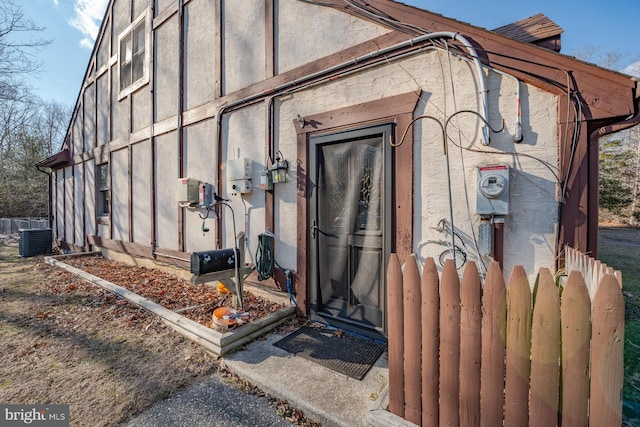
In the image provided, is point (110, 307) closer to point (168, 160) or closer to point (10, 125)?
point (168, 160)

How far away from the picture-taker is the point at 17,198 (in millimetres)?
19609

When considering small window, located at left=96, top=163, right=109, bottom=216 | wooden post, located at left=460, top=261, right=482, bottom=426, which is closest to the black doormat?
wooden post, located at left=460, top=261, right=482, bottom=426

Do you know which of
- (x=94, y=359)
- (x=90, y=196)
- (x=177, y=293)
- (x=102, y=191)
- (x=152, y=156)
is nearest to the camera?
(x=94, y=359)

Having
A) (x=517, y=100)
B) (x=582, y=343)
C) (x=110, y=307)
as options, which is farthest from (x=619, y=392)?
(x=110, y=307)

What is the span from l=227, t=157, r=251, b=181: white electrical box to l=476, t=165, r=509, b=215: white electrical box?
318 cm

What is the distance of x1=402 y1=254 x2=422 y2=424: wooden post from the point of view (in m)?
1.83

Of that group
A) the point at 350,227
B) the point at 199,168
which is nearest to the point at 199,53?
the point at 199,168

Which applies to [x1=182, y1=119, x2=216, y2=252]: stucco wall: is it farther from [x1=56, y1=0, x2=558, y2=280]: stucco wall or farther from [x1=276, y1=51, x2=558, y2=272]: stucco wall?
[x1=276, y1=51, x2=558, y2=272]: stucco wall

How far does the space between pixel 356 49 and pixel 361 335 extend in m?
3.37

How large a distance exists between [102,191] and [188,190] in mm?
5529

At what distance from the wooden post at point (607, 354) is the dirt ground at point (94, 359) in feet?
5.80

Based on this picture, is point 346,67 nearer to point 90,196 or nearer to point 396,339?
point 396,339

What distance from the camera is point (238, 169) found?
174 inches

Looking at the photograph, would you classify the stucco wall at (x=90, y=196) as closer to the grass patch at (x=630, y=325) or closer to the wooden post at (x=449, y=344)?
the wooden post at (x=449, y=344)
